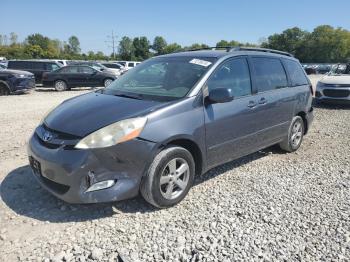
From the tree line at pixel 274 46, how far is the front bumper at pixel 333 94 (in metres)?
68.8

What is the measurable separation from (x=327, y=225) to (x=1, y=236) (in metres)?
3.23

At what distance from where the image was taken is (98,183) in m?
3.31

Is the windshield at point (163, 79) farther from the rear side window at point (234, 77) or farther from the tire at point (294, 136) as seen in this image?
the tire at point (294, 136)

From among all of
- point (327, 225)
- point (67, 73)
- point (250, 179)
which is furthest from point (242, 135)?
point (67, 73)

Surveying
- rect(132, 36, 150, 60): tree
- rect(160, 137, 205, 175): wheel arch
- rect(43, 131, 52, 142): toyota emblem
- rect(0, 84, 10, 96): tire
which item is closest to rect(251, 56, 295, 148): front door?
rect(160, 137, 205, 175): wheel arch

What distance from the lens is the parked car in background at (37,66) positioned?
64.0 ft

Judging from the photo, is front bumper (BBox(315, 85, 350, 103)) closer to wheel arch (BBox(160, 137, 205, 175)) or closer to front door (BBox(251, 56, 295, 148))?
front door (BBox(251, 56, 295, 148))

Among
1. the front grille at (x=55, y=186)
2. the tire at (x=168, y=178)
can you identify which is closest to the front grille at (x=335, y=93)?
the tire at (x=168, y=178)

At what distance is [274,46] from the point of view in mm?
106062

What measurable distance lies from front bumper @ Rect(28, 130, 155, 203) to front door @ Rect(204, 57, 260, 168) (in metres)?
0.97

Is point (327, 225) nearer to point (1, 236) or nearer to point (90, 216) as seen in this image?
point (90, 216)

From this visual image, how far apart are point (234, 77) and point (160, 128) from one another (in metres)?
1.54

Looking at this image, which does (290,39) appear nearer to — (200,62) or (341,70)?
(341,70)

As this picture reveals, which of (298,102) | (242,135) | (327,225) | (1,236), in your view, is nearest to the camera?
(1,236)
